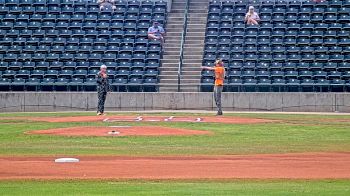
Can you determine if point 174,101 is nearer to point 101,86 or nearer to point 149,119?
point 101,86

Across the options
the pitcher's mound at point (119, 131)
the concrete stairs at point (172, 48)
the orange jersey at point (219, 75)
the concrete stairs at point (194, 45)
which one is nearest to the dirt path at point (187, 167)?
the pitcher's mound at point (119, 131)

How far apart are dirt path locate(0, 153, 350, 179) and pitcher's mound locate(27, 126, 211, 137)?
844cm

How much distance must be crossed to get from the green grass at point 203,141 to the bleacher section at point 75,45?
11.9m

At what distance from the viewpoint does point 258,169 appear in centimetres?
2006

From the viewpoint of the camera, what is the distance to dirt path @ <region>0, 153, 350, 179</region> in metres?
18.6

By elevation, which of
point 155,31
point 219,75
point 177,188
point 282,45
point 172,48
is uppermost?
point 155,31

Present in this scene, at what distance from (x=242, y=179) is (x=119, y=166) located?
3.60m

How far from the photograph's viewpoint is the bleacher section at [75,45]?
4919cm

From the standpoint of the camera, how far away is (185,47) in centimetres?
Answer: 5156

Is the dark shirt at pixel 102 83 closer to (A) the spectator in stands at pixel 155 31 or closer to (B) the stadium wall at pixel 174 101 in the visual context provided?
(B) the stadium wall at pixel 174 101

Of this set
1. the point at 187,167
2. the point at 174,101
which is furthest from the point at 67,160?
the point at 174,101

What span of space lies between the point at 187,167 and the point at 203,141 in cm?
841

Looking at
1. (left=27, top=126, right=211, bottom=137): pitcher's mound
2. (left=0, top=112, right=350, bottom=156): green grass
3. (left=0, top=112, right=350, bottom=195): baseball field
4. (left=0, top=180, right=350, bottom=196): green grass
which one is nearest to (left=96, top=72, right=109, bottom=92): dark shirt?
(left=0, top=112, right=350, bottom=195): baseball field

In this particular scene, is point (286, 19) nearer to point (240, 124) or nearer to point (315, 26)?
point (315, 26)
